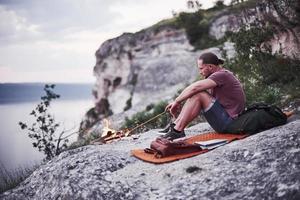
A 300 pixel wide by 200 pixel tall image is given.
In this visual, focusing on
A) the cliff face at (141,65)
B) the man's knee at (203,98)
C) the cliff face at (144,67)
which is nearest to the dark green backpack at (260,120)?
the man's knee at (203,98)

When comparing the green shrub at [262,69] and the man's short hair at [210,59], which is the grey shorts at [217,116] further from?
the green shrub at [262,69]

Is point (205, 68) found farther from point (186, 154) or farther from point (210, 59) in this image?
point (186, 154)

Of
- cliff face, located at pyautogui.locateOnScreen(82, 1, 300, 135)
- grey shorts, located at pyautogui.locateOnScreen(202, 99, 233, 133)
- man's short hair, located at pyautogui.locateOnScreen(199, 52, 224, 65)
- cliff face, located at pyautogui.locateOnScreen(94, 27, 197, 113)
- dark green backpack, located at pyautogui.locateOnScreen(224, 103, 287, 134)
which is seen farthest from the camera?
cliff face, located at pyautogui.locateOnScreen(94, 27, 197, 113)

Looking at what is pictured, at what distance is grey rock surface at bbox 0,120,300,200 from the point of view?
6.69 meters

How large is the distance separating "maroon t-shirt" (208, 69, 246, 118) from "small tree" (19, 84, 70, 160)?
8.98 m

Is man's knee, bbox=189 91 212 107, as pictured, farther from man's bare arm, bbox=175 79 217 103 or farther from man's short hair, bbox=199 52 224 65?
man's short hair, bbox=199 52 224 65

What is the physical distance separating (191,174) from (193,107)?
5.40 ft

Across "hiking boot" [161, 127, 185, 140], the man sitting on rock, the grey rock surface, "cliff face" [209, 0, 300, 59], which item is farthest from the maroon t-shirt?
"cliff face" [209, 0, 300, 59]

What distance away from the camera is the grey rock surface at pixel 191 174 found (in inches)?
263

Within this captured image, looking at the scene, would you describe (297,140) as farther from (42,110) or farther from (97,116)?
(97,116)

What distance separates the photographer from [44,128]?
17.3 m

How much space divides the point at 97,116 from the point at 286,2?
25963 millimetres

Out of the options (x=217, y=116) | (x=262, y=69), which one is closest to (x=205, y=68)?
(x=217, y=116)

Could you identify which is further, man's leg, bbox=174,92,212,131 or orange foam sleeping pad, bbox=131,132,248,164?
man's leg, bbox=174,92,212,131
